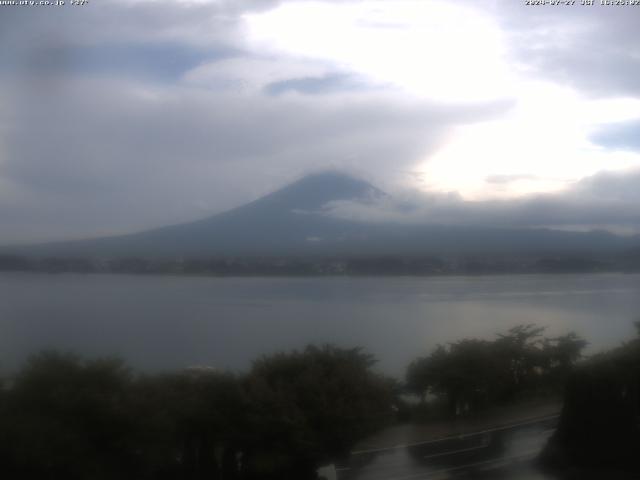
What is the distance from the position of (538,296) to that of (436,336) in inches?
174

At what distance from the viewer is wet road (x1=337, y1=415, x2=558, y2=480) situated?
860 centimetres

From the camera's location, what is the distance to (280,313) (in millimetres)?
14148

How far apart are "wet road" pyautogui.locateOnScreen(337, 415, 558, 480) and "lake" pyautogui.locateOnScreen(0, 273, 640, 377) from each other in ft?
5.96

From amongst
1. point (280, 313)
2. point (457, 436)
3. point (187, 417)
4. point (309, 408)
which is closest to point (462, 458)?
point (457, 436)

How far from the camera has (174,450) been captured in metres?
8.33

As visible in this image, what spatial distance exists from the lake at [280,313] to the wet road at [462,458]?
5.96 feet

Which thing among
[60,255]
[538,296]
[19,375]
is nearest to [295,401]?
[19,375]

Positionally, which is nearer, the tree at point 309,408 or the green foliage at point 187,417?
the green foliage at point 187,417

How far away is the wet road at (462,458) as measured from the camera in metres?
8.60

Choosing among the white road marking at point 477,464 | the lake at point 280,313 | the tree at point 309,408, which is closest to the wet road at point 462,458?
the white road marking at point 477,464

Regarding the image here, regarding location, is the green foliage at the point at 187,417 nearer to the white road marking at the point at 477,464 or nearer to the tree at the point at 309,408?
the tree at the point at 309,408

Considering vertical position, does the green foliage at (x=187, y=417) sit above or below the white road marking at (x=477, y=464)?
above

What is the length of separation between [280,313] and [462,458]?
5893 mm

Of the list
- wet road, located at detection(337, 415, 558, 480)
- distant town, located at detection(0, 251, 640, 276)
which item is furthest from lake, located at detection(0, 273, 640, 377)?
wet road, located at detection(337, 415, 558, 480)
